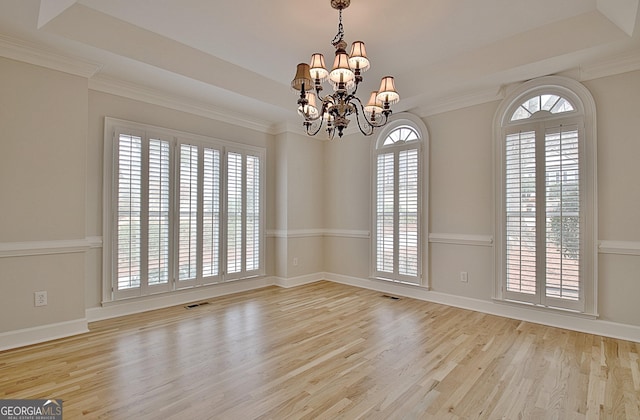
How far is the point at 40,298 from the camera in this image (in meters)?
3.13

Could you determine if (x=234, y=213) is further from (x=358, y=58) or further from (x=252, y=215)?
(x=358, y=58)

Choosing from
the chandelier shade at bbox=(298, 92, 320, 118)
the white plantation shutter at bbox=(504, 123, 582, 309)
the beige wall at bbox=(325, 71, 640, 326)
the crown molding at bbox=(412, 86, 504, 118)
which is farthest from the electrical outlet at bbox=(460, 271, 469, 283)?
the chandelier shade at bbox=(298, 92, 320, 118)

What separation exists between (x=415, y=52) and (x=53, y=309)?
4.73 meters

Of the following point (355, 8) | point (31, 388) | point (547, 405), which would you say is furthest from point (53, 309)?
point (547, 405)

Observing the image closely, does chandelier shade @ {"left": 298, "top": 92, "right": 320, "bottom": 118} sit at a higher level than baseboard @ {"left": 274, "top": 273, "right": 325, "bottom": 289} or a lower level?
higher

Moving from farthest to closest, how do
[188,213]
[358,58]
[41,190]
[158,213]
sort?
[188,213]
[158,213]
[41,190]
[358,58]

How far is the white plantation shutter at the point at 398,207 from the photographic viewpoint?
4.80 metres

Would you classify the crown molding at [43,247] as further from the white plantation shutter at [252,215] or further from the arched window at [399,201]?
the arched window at [399,201]

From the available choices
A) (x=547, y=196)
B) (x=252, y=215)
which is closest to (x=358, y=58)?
(x=547, y=196)

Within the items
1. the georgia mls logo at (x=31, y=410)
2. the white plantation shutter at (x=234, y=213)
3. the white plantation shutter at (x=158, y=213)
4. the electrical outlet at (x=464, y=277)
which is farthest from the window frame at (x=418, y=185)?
the georgia mls logo at (x=31, y=410)

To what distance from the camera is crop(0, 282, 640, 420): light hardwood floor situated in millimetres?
2092

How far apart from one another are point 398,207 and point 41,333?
14.8ft

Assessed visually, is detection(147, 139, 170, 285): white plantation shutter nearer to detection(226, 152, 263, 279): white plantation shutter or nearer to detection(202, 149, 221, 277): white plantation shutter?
detection(202, 149, 221, 277): white plantation shutter

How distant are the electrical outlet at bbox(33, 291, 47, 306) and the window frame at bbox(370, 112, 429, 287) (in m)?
4.18
